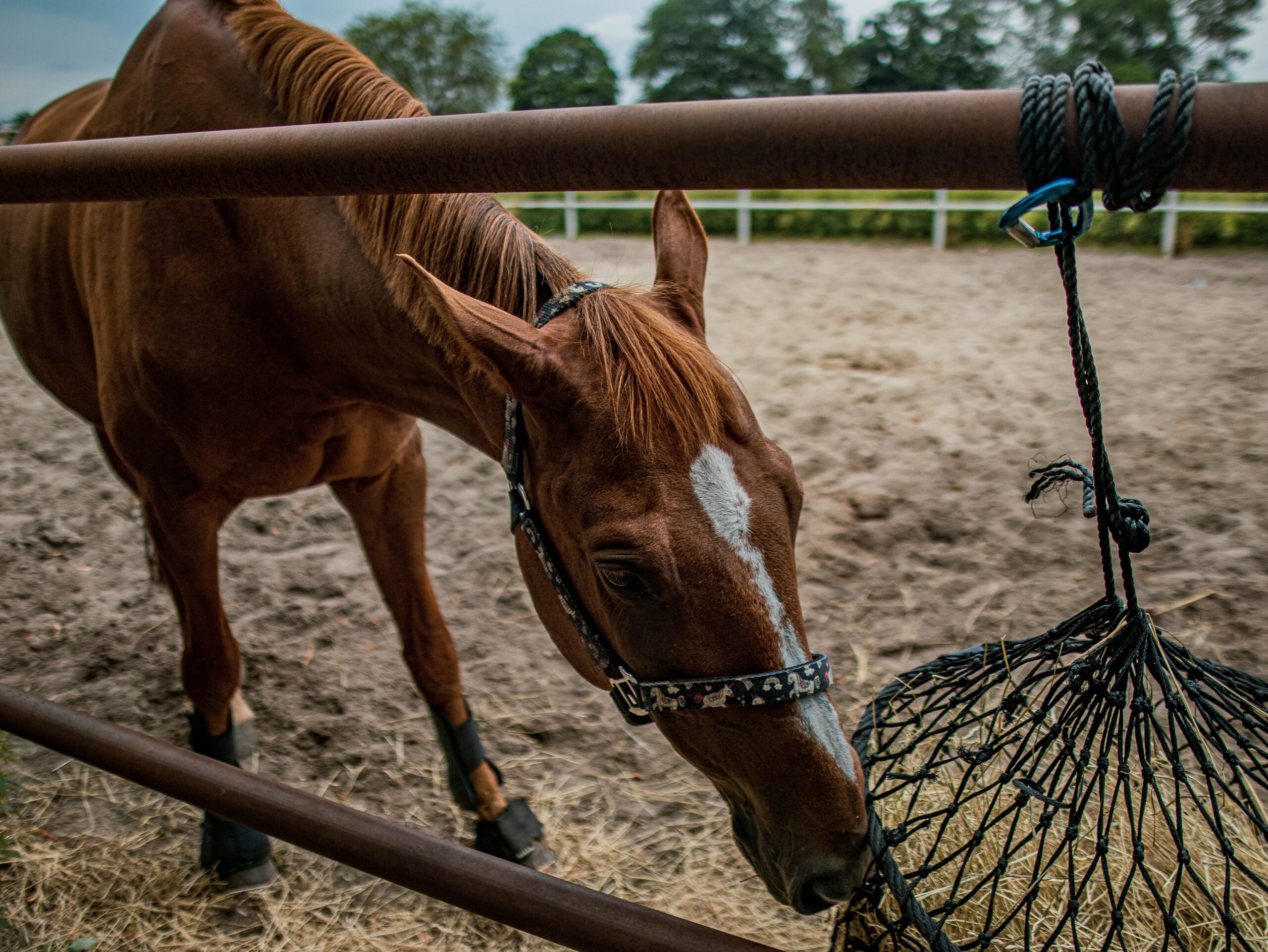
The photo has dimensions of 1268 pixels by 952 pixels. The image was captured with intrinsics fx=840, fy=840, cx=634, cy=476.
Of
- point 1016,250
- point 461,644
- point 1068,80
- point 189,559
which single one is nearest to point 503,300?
point 1068,80

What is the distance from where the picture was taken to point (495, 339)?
1.27 m

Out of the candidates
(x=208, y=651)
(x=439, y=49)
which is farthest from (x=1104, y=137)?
(x=439, y=49)

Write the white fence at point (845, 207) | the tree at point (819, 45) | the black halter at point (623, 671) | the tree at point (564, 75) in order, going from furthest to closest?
the tree at point (819, 45), the tree at point (564, 75), the white fence at point (845, 207), the black halter at point (623, 671)

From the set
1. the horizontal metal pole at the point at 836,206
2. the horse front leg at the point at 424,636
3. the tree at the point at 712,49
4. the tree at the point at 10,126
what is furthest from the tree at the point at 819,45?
the horse front leg at the point at 424,636

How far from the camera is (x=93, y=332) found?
7.35 ft

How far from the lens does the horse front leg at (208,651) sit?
2.22 metres

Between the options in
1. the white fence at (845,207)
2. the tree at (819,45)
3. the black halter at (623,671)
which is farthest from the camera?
the tree at (819,45)

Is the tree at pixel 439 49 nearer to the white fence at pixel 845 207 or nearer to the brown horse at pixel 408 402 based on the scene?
the white fence at pixel 845 207

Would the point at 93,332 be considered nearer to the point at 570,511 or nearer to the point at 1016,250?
the point at 570,511

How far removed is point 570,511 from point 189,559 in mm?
1423

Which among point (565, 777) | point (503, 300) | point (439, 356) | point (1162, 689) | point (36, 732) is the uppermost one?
point (503, 300)

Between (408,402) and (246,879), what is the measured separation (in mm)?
1511

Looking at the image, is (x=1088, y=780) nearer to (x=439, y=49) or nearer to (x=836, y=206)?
(x=836, y=206)

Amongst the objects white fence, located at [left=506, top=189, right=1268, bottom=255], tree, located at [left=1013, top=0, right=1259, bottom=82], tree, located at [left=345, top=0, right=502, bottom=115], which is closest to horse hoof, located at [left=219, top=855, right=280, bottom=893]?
white fence, located at [left=506, top=189, right=1268, bottom=255]
